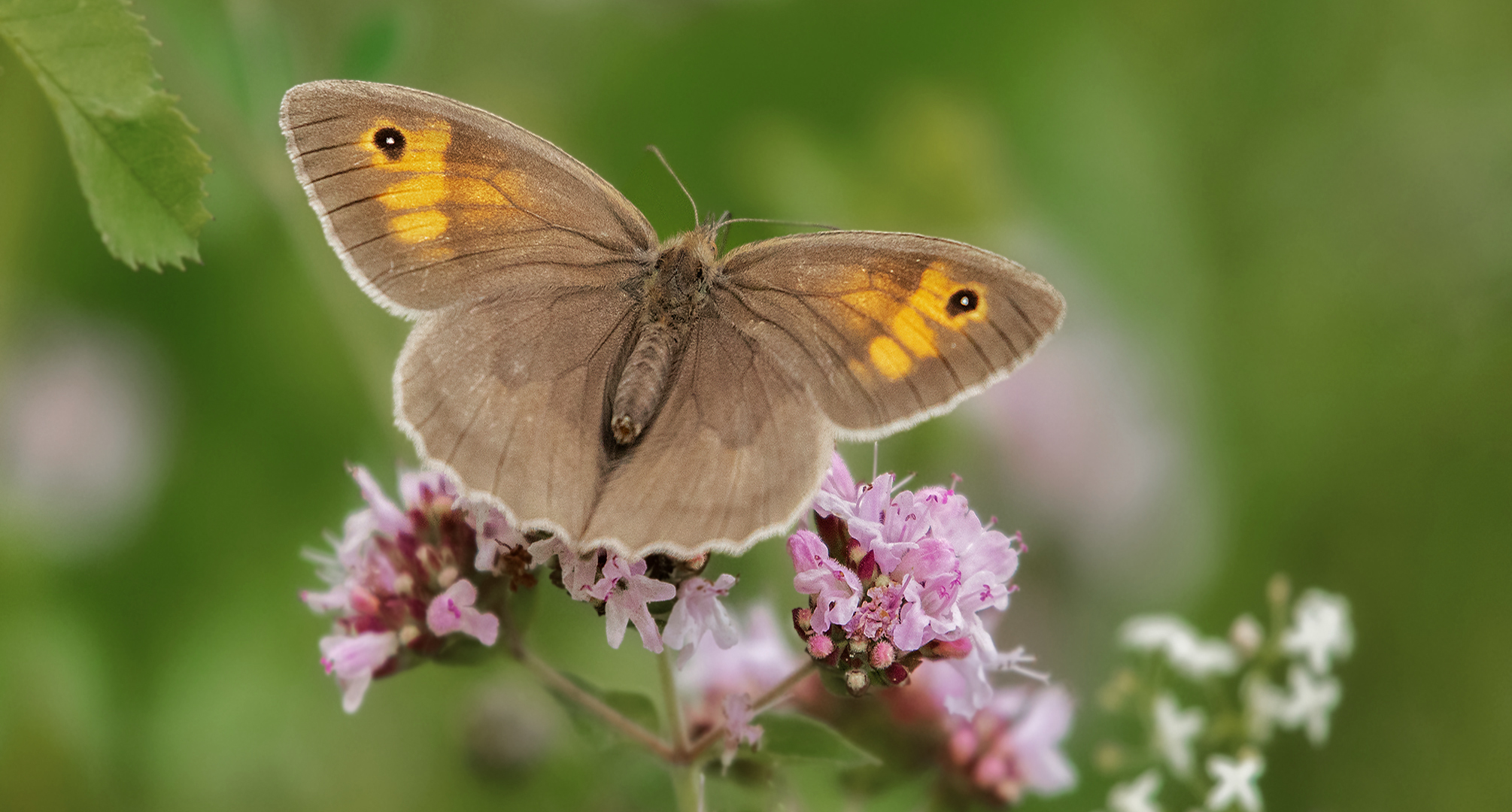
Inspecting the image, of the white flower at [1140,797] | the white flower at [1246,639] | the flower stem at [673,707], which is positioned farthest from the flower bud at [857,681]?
the white flower at [1246,639]

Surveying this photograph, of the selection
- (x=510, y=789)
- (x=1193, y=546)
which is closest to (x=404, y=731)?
(x=510, y=789)

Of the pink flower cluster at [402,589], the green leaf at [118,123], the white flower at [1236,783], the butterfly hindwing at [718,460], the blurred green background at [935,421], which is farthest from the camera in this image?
the blurred green background at [935,421]

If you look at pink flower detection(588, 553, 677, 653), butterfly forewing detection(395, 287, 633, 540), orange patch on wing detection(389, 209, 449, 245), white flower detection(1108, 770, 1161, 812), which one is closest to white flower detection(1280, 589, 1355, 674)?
white flower detection(1108, 770, 1161, 812)

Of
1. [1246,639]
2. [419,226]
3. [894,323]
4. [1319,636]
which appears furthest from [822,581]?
[1319,636]

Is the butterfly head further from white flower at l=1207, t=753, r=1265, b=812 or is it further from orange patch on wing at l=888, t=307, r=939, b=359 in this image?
white flower at l=1207, t=753, r=1265, b=812

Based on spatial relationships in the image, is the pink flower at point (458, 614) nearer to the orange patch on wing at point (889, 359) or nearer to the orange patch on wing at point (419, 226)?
the orange patch on wing at point (419, 226)

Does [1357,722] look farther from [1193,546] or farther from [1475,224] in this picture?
[1475,224]
